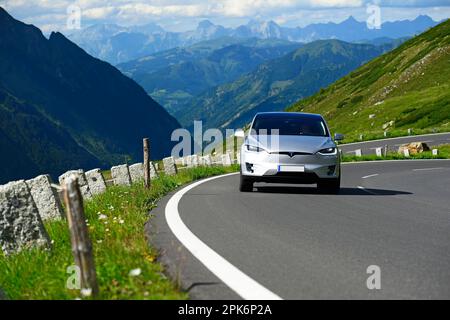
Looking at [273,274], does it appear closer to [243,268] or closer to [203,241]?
[243,268]

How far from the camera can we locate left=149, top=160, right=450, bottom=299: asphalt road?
19.0 ft

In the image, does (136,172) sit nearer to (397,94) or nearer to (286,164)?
(286,164)

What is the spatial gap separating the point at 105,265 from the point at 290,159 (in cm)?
851

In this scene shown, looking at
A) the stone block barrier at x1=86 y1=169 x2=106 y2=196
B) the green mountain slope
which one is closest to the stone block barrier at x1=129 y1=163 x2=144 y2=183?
the stone block barrier at x1=86 y1=169 x2=106 y2=196

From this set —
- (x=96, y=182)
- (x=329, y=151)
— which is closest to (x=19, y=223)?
(x=329, y=151)

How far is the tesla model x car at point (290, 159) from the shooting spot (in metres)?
14.2

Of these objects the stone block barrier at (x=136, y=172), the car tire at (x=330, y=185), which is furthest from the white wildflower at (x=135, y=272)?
the stone block barrier at (x=136, y=172)

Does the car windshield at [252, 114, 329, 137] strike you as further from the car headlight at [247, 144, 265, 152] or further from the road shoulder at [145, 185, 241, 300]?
the road shoulder at [145, 185, 241, 300]

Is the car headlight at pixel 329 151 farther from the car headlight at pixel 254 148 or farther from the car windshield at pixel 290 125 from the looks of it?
the car headlight at pixel 254 148

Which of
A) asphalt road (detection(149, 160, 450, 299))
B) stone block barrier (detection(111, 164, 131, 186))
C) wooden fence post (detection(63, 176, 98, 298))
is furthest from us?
stone block barrier (detection(111, 164, 131, 186))

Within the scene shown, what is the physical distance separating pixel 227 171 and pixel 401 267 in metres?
17.3

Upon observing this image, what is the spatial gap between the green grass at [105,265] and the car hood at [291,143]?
3903mm

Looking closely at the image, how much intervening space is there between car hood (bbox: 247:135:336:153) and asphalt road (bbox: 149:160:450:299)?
3.08 ft
